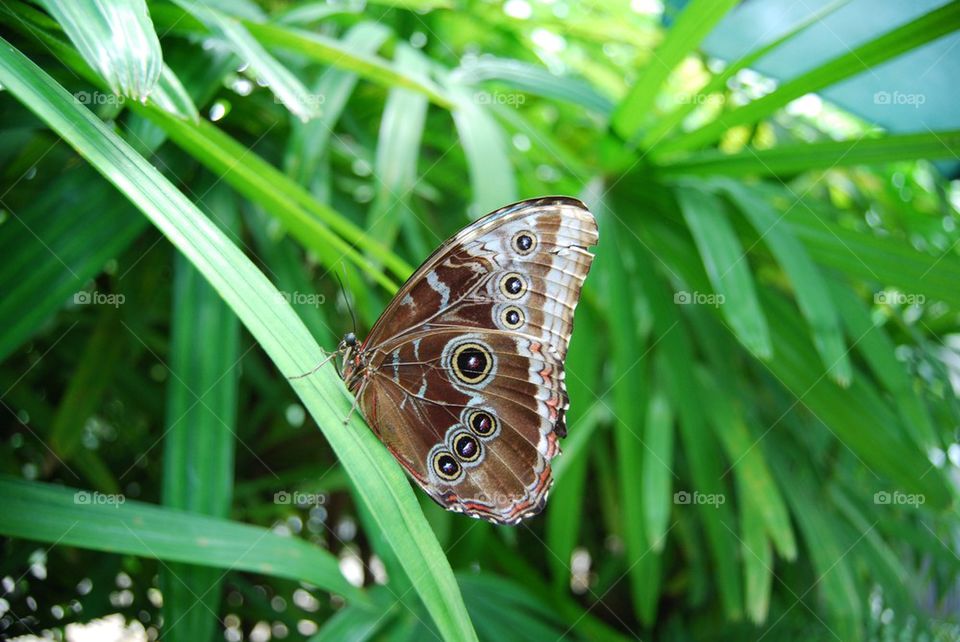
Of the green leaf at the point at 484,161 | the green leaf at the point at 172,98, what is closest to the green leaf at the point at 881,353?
the green leaf at the point at 484,161

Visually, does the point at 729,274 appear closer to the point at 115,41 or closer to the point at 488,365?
the point at 488,365

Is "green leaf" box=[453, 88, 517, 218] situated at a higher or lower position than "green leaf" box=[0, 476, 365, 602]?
higher

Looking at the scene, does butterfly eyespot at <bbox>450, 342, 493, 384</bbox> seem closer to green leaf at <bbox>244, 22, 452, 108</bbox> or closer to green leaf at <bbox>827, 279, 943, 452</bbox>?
green leaf at <bbox>244, 22, 452, 108</bbox>

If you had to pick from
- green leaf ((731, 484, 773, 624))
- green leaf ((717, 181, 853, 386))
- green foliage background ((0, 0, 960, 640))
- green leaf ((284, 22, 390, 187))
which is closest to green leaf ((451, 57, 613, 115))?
green foliage background ((0, 0, 960, 640))

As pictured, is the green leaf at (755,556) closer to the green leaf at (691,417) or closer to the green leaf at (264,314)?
the green leaf at (691,417)

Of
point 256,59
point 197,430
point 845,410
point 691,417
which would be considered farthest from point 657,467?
point 256,59

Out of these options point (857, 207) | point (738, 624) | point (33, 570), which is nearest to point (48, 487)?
point (33, 570)
